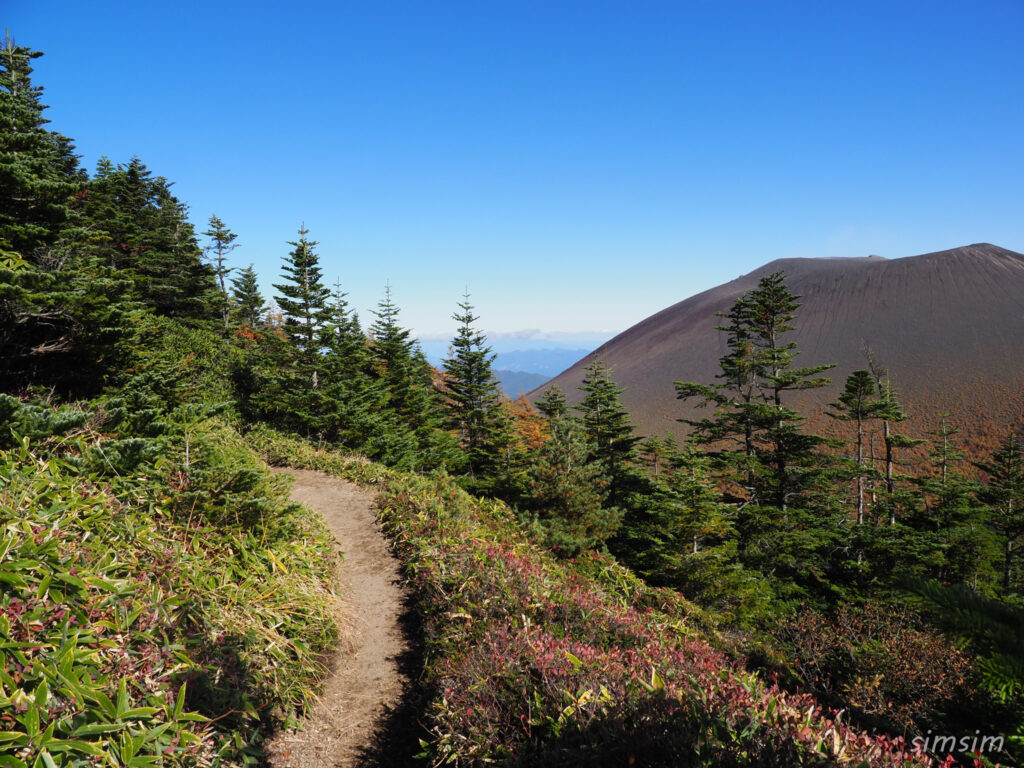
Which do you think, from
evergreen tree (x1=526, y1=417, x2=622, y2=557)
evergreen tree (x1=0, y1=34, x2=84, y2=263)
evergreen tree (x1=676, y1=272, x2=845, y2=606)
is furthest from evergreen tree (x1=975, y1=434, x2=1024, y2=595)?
evergreen tree (x1=0, y1=34, x2=84, y2=263)

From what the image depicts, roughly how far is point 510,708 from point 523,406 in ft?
196

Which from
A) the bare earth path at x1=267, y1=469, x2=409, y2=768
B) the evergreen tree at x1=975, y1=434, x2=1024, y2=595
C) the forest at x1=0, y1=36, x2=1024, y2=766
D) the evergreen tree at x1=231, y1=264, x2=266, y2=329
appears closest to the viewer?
the forest at x1=0, y1=36, x2=1024, y2=766

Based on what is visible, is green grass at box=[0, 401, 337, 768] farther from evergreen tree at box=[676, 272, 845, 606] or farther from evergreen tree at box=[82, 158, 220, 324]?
evergreen tree at box=[82, 158, 220, 324]

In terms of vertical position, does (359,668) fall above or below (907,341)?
below

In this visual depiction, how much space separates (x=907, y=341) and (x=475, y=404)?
5604 cm

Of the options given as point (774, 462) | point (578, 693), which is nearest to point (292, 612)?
point (578, 693)

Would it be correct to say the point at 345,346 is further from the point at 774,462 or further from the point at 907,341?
the point at 907,341

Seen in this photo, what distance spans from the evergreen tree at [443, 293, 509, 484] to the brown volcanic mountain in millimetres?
11204

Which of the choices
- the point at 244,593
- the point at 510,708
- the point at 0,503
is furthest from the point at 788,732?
the point at 0,503

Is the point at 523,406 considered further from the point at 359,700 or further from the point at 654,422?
the point at 359,700

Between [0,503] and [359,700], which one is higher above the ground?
[0,503]

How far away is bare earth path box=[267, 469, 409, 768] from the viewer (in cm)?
414

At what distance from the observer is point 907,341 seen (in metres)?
52.4

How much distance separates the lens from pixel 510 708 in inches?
153
